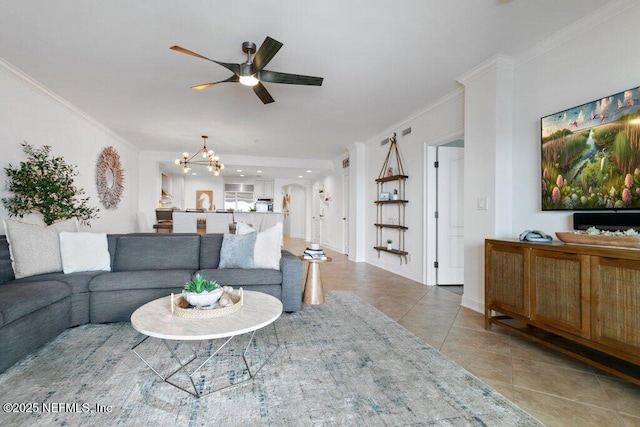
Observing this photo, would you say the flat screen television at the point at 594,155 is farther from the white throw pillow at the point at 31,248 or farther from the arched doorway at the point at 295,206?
the arched doorway at the point at 295,206

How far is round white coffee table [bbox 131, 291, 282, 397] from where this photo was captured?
5.09 feet

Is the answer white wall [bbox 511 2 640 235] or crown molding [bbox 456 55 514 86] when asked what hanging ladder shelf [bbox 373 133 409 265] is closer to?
crown molding [bbox 456 55 514 86]

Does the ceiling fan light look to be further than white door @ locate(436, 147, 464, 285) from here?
No

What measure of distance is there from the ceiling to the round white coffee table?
2.24 metres

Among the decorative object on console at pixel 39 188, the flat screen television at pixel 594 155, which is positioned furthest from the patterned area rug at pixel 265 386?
the decorative object on console at pixel 39 188

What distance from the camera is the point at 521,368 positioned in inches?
81.7

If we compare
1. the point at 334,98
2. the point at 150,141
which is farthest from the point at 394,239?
the point at 150,141

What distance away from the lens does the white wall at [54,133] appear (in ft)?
11.0

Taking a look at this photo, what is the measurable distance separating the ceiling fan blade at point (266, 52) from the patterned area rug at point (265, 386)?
7.49ft

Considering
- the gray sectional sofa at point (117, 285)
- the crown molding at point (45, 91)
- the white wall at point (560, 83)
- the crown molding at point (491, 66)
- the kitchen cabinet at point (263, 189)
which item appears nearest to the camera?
the gray sectional sofa at point (117, 285)

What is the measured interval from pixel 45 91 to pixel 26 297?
10.5ft

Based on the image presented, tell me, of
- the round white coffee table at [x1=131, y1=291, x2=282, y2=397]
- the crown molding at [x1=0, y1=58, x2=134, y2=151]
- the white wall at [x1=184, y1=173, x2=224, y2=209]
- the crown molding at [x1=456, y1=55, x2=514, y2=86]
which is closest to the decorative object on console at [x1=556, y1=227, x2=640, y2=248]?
the crown molding at [x1=456, y1=55, x2=514, y2=86]

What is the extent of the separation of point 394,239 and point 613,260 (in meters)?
3.76

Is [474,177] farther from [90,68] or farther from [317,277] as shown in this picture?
[90,68]
